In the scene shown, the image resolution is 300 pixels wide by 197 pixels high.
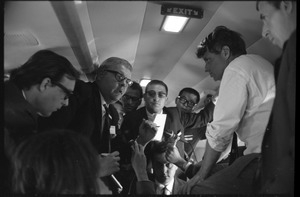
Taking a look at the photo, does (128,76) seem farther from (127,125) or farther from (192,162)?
(192,162)

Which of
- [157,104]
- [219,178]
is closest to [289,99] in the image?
[219,178]

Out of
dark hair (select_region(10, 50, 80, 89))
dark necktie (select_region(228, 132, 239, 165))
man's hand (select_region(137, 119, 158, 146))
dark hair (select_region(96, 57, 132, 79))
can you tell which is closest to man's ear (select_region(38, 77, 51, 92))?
dark hair (select_region(10, 50, 80, 89))

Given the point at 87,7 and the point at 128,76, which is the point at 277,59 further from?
the point at 87,7

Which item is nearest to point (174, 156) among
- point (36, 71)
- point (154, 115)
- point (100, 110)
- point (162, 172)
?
point (162, 172)

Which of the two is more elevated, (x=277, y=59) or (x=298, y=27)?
(x=298, y=27)

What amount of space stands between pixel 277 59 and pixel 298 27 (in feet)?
0.75

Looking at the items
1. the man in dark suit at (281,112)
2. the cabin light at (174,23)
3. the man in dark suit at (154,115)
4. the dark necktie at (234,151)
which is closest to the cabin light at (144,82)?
the man in dark suit at (154,115)

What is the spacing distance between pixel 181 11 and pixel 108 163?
909 mm

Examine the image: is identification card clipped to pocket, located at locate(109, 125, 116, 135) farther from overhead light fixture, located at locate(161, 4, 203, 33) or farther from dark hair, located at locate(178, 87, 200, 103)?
overhead light fixture, located at locate(161, 4, 203, 33)

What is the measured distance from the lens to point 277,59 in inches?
81.1

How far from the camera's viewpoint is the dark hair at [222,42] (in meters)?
2.06

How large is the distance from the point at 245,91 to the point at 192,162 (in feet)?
1.58

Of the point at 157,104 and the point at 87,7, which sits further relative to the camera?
the point at 157,104

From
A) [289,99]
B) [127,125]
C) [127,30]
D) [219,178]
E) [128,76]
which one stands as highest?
[127,30]
